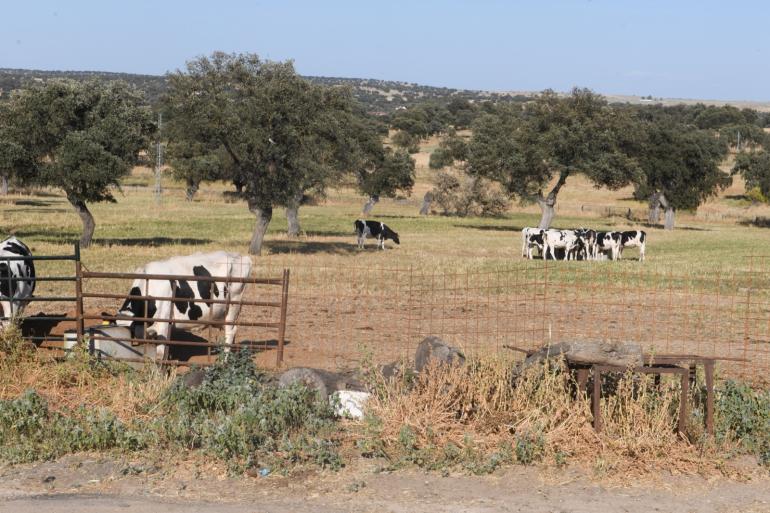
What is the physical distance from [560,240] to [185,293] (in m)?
23.4

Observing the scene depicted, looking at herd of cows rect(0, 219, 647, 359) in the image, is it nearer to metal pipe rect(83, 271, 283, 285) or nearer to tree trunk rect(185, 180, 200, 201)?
metal pipe rect(83, 271, 283, 285)

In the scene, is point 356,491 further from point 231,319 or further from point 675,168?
point 675,168

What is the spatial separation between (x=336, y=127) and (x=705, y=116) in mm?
138776

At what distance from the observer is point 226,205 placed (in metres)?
68.3

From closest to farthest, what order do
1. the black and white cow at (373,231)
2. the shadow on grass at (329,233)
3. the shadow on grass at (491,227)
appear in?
1. the black and white cow at (373,231)
2. the shadow on grass at (329,233)
3. the shadow on grass at (491,227)

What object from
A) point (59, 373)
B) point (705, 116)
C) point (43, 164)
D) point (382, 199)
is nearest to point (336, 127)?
point (43, 164)

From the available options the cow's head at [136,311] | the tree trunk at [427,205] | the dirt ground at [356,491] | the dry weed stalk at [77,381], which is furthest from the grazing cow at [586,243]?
the tree trunk at [427,205]

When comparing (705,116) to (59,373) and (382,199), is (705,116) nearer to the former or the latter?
(382,199)

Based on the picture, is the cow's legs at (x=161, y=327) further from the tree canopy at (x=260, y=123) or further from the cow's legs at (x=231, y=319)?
the tree canopy at (x=260, y=123)

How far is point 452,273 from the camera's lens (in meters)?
26.2

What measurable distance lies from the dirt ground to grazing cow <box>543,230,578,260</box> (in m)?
26.5


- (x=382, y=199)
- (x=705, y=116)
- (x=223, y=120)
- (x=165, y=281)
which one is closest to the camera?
(x=165, y=281)

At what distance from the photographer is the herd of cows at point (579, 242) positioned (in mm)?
35500

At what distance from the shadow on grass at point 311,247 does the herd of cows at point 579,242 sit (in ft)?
22.3
